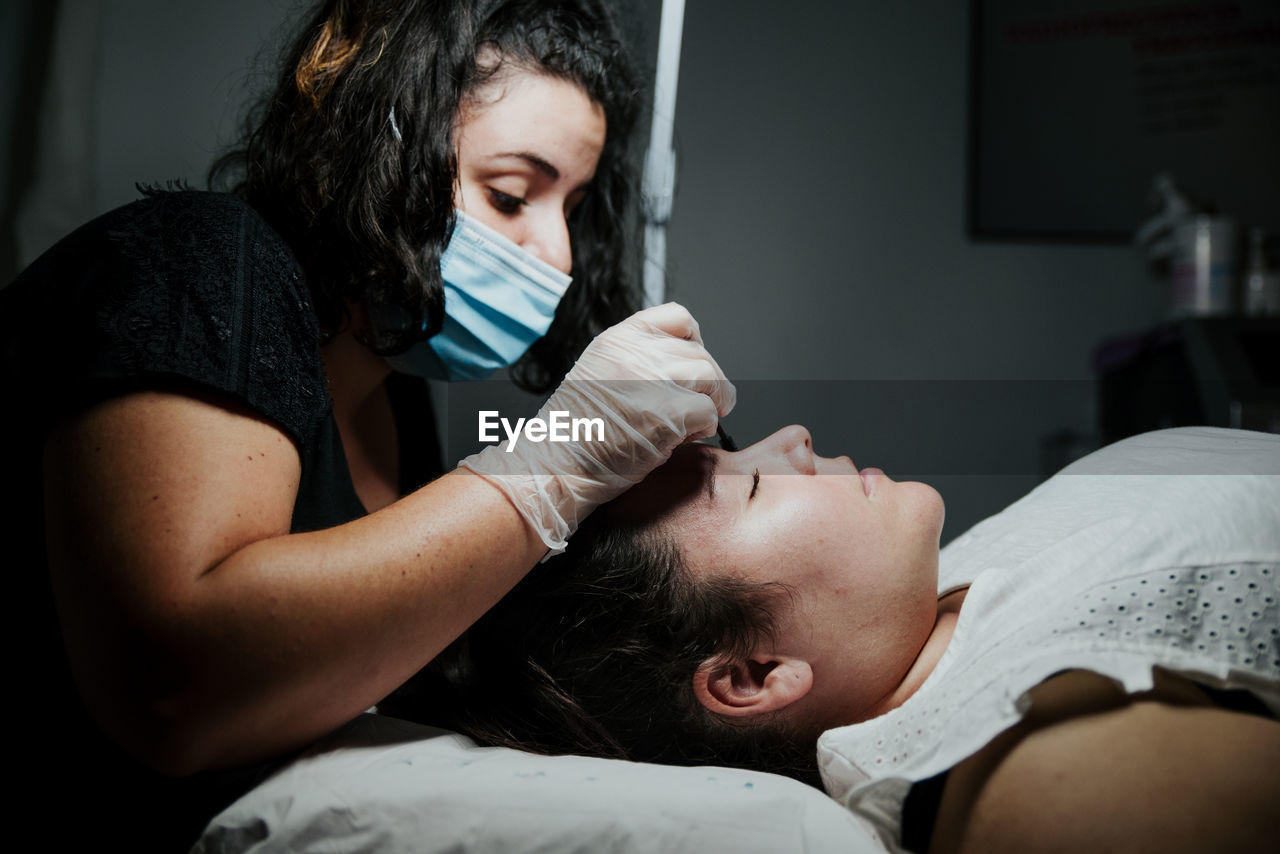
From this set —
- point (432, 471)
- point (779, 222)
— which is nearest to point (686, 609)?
point (432, 471)

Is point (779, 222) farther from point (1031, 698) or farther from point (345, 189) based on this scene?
point (1031, 698)

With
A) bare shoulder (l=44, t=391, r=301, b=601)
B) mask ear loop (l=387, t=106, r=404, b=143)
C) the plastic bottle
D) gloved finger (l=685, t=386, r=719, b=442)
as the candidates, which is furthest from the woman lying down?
the plastic bottle

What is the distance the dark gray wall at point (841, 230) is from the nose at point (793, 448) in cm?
2

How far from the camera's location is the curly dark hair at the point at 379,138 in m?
0.85

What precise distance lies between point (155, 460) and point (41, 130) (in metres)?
A: 0.84

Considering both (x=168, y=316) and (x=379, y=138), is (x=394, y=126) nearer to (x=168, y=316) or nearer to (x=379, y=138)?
(x=379, y=138)

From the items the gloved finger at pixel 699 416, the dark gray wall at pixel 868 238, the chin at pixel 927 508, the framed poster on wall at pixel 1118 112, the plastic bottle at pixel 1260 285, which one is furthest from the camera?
the framed poster on wall at pixel 1118 112

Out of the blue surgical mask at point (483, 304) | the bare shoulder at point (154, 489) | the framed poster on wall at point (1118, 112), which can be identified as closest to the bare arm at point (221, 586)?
the bare shoulder at point (154, 489)

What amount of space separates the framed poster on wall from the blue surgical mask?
3.96ft

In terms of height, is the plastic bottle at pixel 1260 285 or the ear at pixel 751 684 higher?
the plastic bottle at pixel 1260 285

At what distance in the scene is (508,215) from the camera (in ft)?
3.02

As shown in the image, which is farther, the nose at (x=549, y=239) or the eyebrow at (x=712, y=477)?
the nose at (x=549, y=239)

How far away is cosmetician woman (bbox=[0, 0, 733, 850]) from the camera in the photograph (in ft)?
1.84

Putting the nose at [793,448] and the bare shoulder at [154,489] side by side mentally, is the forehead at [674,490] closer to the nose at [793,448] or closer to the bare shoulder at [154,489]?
the nose at [793,448]
